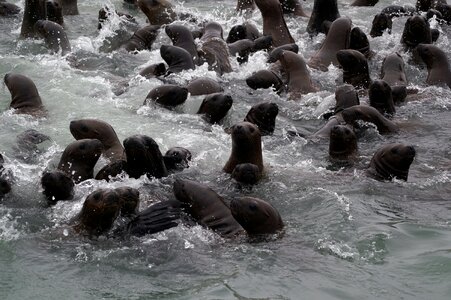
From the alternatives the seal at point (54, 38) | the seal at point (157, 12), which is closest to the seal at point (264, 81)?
the seal at point (54, 38)

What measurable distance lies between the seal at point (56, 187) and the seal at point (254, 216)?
162cm

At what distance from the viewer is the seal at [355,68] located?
12211 millimetres

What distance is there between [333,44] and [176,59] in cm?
237

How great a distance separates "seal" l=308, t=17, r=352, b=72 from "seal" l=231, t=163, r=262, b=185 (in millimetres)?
4388

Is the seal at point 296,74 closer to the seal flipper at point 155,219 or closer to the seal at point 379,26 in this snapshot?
the seal at point 379,26

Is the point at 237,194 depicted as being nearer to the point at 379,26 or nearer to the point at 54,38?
the point at 54,38

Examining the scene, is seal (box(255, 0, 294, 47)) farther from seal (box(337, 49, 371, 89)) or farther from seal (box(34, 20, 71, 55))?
seal (box(34, 20, 71, 55))

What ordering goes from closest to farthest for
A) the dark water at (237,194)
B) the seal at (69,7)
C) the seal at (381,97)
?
the dark water at (237,194)
the seal at (381,97)
the seal at (69,7)

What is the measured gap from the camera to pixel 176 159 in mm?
9414

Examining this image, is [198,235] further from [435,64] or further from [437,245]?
[435,64]

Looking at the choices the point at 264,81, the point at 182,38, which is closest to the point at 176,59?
the point at 182,38

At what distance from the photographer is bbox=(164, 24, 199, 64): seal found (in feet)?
42.7

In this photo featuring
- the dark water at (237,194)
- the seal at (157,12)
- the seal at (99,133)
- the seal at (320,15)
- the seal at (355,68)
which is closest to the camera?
the dark water at (237,194)

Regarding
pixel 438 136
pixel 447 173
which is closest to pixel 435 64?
pixel 438 136
